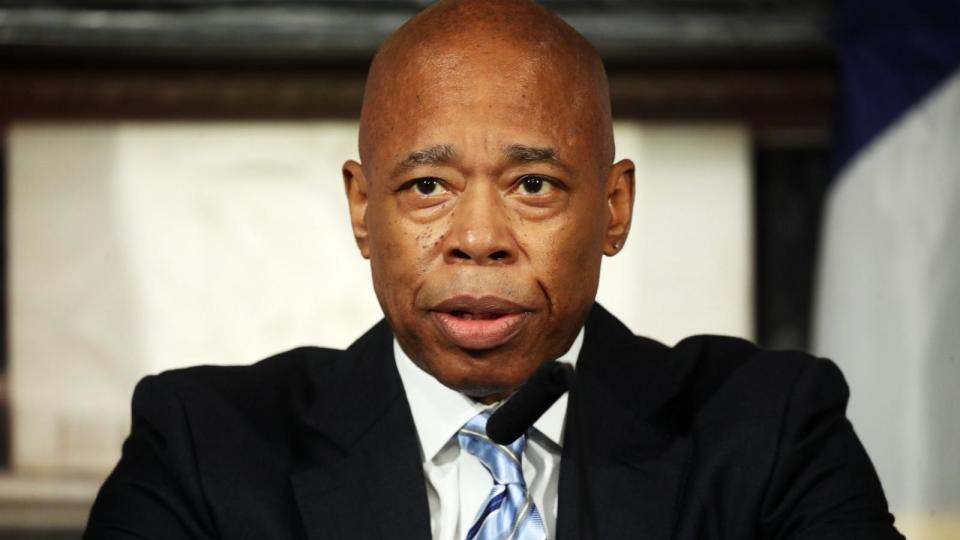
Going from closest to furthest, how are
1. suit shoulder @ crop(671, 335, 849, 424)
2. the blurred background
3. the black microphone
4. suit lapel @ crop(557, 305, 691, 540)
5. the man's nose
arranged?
the black microphone, the man's nose, suit lapel @ crop(557, 305, 691, 540), suit shoulder @ crop(671, 335, 849, 424), the blurred background

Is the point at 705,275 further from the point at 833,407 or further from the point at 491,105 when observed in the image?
the point at 491,105

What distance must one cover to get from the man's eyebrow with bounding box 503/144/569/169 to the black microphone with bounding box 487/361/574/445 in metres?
0.31

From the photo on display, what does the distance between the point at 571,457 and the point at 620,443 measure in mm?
81

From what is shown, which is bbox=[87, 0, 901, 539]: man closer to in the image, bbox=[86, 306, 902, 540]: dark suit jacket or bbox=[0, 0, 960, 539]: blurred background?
bbox=[86, 306, 902, 540]: dark suit jacket

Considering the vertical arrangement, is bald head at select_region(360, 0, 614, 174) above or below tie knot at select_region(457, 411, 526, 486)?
above

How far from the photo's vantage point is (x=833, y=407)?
5.26ft

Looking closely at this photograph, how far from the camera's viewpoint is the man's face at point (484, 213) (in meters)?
1.40

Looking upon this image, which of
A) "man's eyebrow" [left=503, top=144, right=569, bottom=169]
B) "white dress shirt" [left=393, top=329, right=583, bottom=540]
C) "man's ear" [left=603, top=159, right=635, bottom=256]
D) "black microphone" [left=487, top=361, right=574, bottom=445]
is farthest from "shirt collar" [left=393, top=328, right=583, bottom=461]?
"black microphone" [left=487, top=361, right=574, bottom=445]

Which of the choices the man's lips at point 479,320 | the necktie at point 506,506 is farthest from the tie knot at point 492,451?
the man's lips at point 479,320

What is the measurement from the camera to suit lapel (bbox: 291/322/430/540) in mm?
1488

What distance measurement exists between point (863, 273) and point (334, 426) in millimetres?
1082

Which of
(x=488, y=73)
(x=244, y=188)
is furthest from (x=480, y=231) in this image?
(x=244, y=188)

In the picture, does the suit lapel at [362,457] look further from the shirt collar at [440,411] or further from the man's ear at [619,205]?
the man's ear at [619,205]

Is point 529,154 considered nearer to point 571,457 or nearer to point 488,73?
point 488,73
